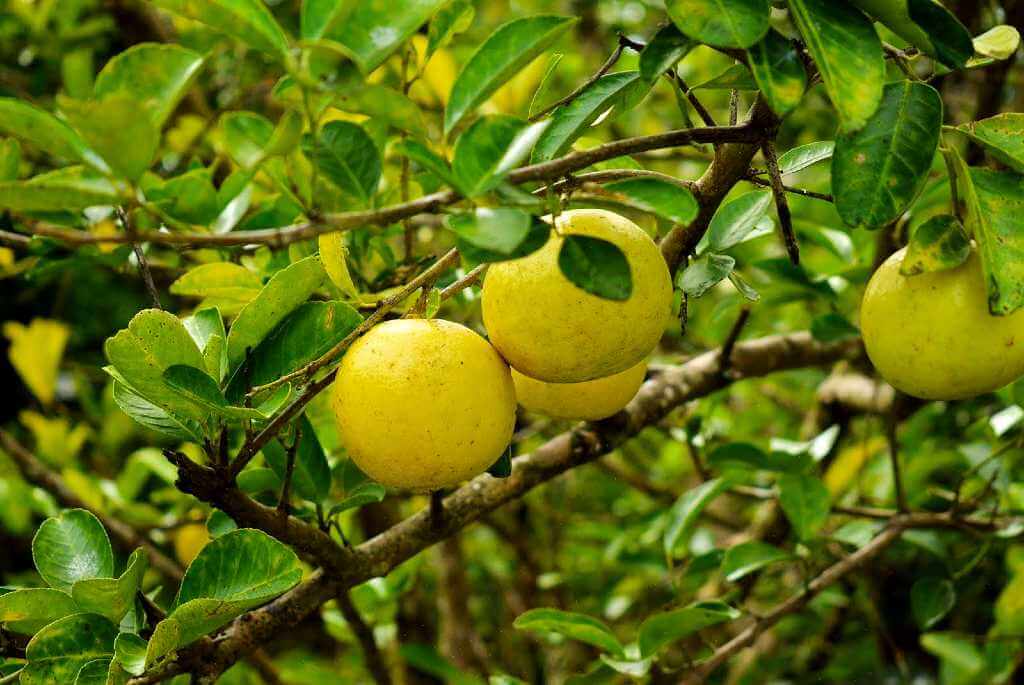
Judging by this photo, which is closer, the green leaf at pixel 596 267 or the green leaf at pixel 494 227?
the green leaf at pixel 494 227

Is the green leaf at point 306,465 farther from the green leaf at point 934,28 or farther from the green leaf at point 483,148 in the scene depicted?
the green leaf at point 934,28

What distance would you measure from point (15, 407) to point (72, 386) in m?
0.25

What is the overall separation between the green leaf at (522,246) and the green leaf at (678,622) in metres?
0.62

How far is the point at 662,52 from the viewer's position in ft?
2.29

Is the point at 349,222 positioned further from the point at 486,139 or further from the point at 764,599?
the point at 764,599

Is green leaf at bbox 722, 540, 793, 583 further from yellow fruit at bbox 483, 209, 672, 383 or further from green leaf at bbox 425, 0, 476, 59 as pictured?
green leaf at bbox 425, 0, 476, 59

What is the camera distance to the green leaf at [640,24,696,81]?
68 centimetres

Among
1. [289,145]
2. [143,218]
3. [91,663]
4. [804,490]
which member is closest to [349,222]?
[289,145]

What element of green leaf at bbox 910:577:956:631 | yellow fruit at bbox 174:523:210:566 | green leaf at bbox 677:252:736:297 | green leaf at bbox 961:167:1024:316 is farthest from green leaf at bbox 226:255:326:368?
green leaf at bbox 910:577:956:631

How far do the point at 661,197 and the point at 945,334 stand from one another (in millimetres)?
339

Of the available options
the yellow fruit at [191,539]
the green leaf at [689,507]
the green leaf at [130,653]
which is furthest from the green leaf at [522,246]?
the yellow fruit at [191,539]

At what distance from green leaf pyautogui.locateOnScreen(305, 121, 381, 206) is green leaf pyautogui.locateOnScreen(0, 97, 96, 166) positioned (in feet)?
0.53

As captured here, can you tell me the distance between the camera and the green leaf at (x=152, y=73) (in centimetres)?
67

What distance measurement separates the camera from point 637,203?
718 mm
